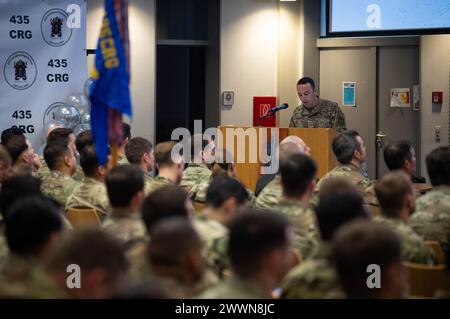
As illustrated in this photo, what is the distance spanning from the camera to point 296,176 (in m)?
4.75

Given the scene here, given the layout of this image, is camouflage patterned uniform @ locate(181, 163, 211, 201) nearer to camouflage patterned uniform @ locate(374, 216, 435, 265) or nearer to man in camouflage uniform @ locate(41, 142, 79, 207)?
man in camouflage uniform @ locate(41, 142, 79, 207)

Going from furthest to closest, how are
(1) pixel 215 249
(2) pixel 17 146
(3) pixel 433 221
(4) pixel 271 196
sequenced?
(2) pixel 17 146 → (4) pixel 271 196 → (3) pixel 433 221 → (1) pixel 215 249

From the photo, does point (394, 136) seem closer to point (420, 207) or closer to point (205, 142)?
point (205, 142)

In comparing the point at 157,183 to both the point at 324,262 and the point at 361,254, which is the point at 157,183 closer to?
the point at 324,262

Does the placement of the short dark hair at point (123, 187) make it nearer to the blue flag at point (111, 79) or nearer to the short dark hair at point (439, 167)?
the blue flag at point (111, 79)

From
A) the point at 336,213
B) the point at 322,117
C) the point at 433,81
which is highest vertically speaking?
the point at 433,81

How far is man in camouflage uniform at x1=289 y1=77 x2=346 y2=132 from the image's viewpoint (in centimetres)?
890

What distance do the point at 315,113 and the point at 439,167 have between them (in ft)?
12.2

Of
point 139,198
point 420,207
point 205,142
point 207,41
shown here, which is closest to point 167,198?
point 139,198

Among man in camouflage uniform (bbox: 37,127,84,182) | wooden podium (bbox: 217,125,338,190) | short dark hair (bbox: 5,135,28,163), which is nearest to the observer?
man in camouflage uniform (bbox: 37,127,84,182)

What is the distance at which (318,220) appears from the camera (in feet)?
12.1

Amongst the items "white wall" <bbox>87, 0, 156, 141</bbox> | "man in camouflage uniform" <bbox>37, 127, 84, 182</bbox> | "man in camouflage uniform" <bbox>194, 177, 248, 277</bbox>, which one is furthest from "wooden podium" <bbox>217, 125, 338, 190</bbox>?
"man in camouflage uniform" <bbox>194, 177, 248, 277</bbox>

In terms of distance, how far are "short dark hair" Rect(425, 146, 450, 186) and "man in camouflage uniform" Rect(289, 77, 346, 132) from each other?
3486mm

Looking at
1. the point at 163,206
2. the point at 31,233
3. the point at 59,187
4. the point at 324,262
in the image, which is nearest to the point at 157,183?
the point at 59,187
